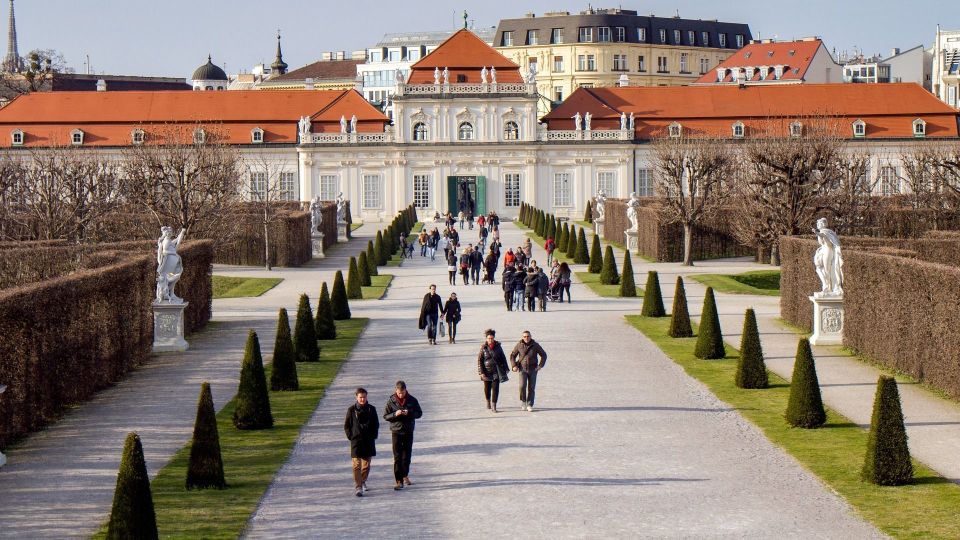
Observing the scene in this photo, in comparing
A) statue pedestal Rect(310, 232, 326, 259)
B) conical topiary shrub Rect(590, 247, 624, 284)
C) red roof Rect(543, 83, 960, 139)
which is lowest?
conical topiary shrub Rect(590, 247, 624, 284)

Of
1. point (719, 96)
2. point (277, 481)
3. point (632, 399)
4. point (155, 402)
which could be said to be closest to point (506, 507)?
point (277, 481)

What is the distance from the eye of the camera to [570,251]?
59.4 m

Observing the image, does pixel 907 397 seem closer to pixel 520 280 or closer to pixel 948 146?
pixel 520 280

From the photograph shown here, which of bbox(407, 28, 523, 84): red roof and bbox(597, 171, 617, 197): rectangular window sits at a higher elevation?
bbox(407, 28, 523, 84): red roof

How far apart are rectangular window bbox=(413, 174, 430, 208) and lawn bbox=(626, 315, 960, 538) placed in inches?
2358

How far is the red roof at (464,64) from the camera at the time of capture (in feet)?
295

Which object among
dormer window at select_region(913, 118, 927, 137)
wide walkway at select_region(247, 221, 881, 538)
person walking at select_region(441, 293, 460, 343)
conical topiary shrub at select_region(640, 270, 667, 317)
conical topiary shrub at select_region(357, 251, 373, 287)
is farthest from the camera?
dormer window at select_region(913, 118, 927, 137)

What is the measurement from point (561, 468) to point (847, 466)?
3683 mm

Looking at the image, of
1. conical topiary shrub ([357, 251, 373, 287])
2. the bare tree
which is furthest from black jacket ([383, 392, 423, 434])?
Answer: the bare tree

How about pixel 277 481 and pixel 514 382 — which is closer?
pixel 277 481

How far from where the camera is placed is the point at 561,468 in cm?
1950

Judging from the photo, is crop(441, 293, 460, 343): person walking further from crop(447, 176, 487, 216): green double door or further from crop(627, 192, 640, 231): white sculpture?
crop(447, 176, 487, 216): green double door

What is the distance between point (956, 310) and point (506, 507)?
10552 mm

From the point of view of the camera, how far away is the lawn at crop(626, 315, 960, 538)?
16.8 m
